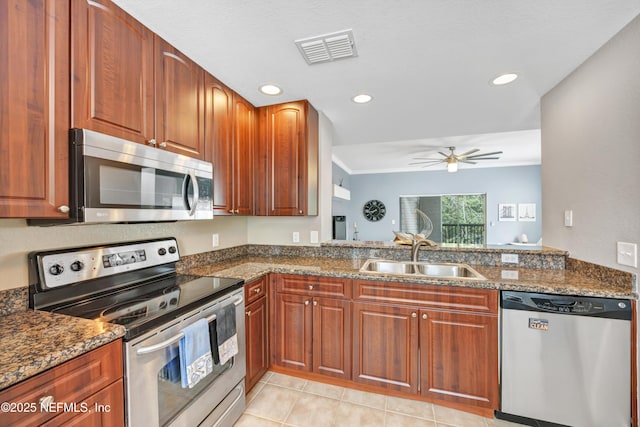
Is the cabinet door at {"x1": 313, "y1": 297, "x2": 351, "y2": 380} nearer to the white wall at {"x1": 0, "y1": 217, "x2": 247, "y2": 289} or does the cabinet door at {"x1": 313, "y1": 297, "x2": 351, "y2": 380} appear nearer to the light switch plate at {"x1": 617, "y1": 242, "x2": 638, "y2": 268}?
the white wall at {"x1": 0, "y1": 217, "x2": 247, "y2": 289}

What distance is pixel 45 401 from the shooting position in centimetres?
79

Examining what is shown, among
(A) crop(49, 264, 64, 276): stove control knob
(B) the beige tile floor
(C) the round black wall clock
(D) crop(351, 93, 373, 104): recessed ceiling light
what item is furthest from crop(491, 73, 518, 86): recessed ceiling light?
(C) the round black wall clock

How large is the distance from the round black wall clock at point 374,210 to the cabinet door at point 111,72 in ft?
A: 20.5

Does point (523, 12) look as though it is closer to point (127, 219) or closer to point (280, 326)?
point (127, 219)

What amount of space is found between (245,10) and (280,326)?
2060 millimetres

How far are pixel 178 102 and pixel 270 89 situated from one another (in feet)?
2.45

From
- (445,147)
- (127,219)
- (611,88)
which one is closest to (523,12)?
(611,88)

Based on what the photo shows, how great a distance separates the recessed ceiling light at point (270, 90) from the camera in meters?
2.06

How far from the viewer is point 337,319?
6.41 ft

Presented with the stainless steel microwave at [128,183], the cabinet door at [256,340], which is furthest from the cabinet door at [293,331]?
the stainless steel microwave at [128,183]

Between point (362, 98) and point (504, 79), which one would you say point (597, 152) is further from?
point (362, 98)

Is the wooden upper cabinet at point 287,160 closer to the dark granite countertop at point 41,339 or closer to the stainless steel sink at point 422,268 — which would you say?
the stainless steel sink at point 422,268

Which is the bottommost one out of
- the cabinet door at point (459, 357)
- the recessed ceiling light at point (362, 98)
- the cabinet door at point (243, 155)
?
the cabinet door at point (459, 357)

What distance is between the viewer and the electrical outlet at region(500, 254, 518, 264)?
2.13 meters
